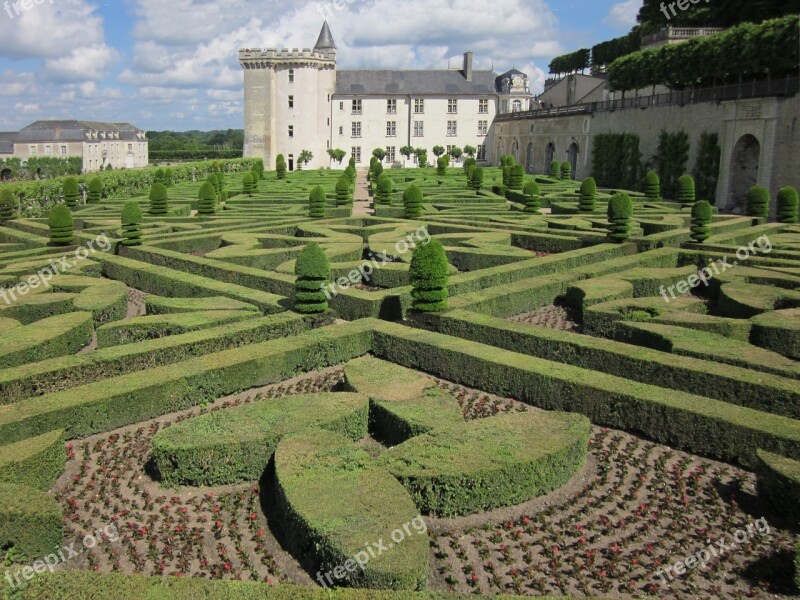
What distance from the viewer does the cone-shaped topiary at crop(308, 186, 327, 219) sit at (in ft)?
84.7

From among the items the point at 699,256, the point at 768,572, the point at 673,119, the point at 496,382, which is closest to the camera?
the point at 768,572

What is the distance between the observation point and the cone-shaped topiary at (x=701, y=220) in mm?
19703

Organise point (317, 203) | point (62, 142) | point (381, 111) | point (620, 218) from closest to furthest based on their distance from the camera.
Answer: point (620, 218), point (317, 203), point (381, 111), point (62, 142)

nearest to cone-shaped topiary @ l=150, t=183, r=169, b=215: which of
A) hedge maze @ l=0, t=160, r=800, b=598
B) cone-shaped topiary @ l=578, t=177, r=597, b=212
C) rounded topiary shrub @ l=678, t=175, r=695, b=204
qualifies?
hedge maze @ l=0, t=160, r=800, b=598

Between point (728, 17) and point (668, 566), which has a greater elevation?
point (728, 17)

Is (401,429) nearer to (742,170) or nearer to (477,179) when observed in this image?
(742,170)

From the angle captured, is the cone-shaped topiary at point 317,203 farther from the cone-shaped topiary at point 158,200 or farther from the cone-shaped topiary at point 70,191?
the cone-shaped topiary at point 70,191

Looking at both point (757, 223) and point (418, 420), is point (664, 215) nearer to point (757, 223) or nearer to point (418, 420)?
point (757, 223)

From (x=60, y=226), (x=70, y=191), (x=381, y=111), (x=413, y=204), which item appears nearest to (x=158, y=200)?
(x=70, y=191)

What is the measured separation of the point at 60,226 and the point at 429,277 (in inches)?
504

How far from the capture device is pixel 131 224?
64.7 ft

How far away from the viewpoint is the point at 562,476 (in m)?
7.95

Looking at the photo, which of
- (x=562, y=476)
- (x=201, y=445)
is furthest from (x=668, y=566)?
(x=201, y=445)

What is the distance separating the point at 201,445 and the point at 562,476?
4.18 meters
